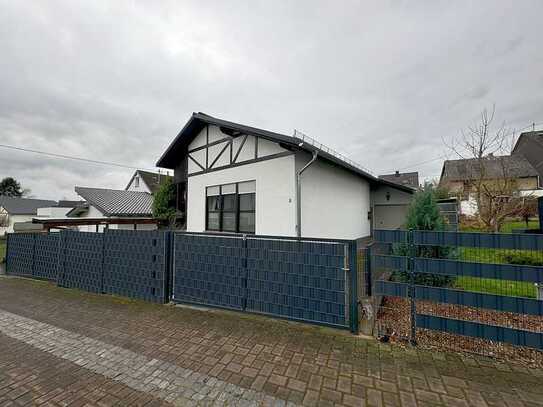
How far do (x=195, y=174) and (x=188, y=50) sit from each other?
454cm

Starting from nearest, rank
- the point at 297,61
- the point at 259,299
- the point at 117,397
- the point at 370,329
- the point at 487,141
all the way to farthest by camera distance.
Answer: the point at 117,397, the point at 370,329, the point at 259,299, the point at 487,141, the point at 297,61

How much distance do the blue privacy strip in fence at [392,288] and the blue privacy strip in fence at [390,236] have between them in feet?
1.84

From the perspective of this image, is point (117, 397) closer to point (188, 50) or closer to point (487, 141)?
point (188, 50)

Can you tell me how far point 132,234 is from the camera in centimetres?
480

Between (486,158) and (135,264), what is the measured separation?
1150 cm

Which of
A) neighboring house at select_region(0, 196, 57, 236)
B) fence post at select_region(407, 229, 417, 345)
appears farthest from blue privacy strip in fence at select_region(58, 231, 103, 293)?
neighboring house at select_region(0, 196, 57, 236)

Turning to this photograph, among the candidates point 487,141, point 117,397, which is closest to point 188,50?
point 117,397

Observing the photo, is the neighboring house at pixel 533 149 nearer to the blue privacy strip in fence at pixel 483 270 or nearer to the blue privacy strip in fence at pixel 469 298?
the blue privacy strip in fence at pixel 483 270

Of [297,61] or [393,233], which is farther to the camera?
[297,61]

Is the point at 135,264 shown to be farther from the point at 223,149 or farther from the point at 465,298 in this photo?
the point at 465,298

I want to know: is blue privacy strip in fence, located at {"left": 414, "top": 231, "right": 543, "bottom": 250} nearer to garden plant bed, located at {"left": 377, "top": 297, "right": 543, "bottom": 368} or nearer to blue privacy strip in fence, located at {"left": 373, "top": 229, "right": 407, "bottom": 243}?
blue privacy strip in fence, located at {"left": 373, "top": 229, "right": 407, "bottom": 243}

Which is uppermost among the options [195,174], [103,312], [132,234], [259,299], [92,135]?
[92,135]

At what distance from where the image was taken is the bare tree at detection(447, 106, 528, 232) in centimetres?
722

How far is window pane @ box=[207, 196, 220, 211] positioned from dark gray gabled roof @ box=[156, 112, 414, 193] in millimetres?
2685
